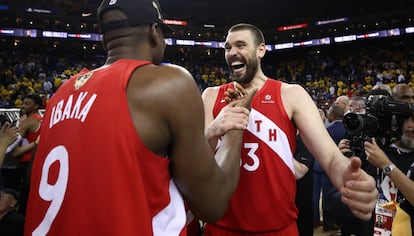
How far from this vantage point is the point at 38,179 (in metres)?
1.33

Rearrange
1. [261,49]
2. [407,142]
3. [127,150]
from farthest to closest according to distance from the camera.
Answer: [407,142]
[261,49]
[127,150]

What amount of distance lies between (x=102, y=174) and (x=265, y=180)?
120 centimetres

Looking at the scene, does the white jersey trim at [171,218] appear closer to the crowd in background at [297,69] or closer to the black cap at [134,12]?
the black cap at [134,12]

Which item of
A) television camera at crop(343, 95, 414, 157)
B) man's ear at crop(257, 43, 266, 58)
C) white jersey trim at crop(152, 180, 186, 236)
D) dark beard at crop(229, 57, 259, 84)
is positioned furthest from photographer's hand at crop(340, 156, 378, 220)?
man's ear at crop(257, 43, 266, 58)

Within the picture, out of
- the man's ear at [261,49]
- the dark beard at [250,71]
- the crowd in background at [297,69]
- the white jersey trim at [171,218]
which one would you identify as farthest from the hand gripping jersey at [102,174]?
the crowd in background at [297,69]

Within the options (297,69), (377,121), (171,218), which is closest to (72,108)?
(171,218)

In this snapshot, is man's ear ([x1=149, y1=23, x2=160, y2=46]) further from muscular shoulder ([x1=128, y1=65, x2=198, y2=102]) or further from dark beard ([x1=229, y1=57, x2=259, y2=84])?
dark beard ([x1=229, y1=57, x2=259, y2=84])

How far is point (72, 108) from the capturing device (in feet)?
4.23

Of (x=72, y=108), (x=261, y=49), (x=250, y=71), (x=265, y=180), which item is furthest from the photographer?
(x=261, y=49)

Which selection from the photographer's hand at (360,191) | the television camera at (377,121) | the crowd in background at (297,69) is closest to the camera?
the photographer's hand at (360,191)

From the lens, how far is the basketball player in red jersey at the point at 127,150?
118 centimetres

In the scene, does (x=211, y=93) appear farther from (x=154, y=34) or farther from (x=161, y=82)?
(x=161, y=82)

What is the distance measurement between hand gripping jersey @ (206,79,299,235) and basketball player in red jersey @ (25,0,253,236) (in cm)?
84

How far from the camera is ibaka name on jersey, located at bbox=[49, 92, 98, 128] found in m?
1.24
